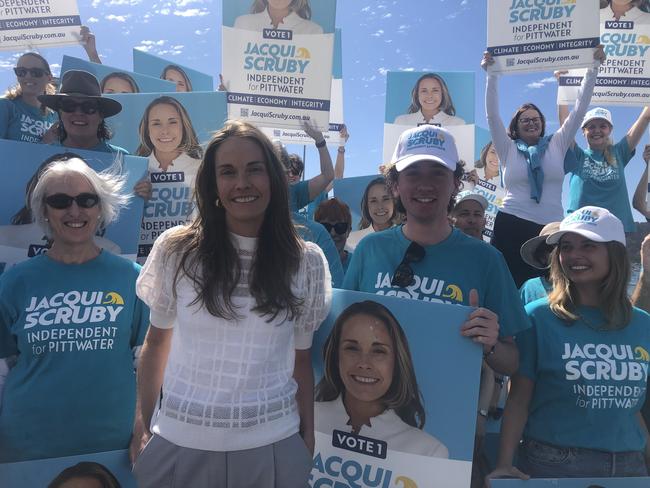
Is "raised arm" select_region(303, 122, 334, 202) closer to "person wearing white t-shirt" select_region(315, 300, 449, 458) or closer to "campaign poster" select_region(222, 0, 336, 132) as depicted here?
"campaign poster" select_region(222, 0, 336, 132)

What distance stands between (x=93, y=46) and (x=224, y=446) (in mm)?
4981

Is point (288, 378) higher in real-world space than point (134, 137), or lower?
lower

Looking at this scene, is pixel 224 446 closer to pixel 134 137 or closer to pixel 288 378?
pixel 288 378

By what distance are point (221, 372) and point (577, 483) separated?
1578mm

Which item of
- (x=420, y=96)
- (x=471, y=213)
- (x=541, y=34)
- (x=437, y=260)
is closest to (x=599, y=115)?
(x=541, y=34)

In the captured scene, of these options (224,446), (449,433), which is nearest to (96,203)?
(224,446)

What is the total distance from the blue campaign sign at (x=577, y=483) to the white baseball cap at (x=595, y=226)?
1.06 m

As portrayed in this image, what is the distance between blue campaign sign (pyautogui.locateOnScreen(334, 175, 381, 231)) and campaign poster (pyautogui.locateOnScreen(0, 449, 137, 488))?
382 centimetres

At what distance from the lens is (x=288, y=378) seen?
1803 millimetres

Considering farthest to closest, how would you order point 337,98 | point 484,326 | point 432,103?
point 337,98 → point 432,103 → point 484,326

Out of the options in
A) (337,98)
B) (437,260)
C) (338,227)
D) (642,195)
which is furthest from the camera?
(337,98)

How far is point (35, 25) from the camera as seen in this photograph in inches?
200

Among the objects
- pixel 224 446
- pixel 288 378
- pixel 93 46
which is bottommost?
pixel 224 446

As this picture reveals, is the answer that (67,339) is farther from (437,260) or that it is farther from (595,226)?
(595,226)
